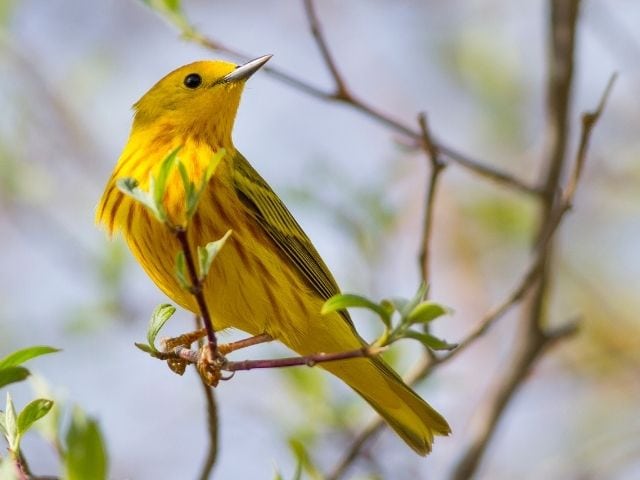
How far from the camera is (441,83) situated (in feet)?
27.6

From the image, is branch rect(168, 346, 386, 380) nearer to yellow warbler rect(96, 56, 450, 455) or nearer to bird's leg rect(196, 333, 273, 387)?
bird's leg rect(196, 333, 273, 387)

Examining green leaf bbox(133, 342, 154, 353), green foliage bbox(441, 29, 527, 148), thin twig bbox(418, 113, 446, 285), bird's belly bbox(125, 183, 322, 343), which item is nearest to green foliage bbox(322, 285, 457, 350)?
green leaf bbox(133, 342, 154, 353)

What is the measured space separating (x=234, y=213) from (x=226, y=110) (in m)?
0.71

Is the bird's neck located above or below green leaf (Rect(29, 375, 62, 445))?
above

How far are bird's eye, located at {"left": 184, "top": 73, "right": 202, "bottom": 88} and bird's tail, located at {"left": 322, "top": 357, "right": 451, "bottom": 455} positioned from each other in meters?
1.24

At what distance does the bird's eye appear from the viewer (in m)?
3.97

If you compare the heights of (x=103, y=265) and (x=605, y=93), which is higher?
(x=605, y=93)

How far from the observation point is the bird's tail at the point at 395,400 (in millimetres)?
3490

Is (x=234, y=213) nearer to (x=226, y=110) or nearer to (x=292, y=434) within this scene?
(x=226, y=110)

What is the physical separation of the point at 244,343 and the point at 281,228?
0.52m

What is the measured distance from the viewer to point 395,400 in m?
3.59

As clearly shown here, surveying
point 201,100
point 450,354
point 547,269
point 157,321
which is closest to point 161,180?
point 157,321

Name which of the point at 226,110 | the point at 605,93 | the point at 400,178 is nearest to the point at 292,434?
the point at 226,110

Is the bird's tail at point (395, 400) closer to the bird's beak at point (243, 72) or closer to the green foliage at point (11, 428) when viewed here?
the bird's beak at point (243, 72)
